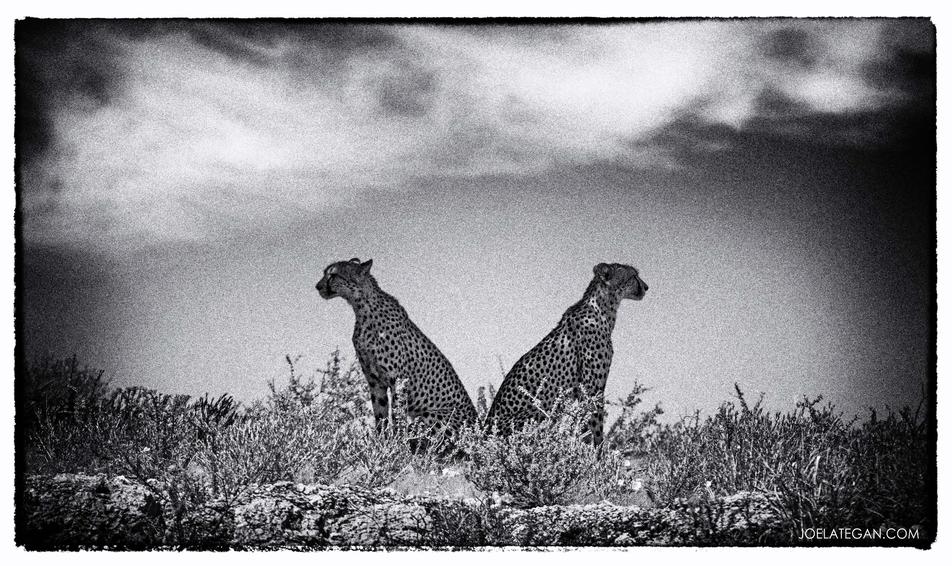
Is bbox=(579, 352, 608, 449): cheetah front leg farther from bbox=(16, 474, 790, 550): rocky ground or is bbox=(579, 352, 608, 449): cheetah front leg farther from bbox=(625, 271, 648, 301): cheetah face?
bbox=(16, 474, 790, 550): rocky ground

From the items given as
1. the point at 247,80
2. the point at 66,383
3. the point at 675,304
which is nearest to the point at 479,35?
the point at 247,80

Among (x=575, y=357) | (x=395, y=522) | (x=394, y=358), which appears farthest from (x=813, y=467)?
(x=394, y=358)

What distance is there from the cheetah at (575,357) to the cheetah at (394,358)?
228 mm

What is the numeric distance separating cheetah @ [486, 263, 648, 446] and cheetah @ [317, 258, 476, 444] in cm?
23

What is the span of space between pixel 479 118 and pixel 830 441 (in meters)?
2.22

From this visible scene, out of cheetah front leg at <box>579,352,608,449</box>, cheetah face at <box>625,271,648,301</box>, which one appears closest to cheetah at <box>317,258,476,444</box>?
cheetah front leg at <box>579,352,608,449</box>

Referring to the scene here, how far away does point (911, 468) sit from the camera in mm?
6645

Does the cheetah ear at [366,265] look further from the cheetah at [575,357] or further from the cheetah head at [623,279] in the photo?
the cheetah head at [623,279]

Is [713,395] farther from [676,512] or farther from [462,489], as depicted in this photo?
[462,489]

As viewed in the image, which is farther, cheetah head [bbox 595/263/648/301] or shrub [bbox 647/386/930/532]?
cheetah head [bbox 595/263/648/301]

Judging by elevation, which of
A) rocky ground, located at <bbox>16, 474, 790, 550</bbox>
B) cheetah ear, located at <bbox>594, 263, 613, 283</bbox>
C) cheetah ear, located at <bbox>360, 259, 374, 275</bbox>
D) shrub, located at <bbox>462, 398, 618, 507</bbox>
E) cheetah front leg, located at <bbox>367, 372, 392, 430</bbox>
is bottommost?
rocky ground, located at <bbox>16, 474, 790, 550</bbox>

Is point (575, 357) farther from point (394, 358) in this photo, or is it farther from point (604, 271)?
point (394, 358)

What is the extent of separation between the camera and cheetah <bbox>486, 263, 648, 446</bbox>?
7.31 m

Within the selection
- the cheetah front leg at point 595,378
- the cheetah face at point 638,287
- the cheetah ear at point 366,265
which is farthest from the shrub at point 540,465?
the cheetah ear at point 366,265
